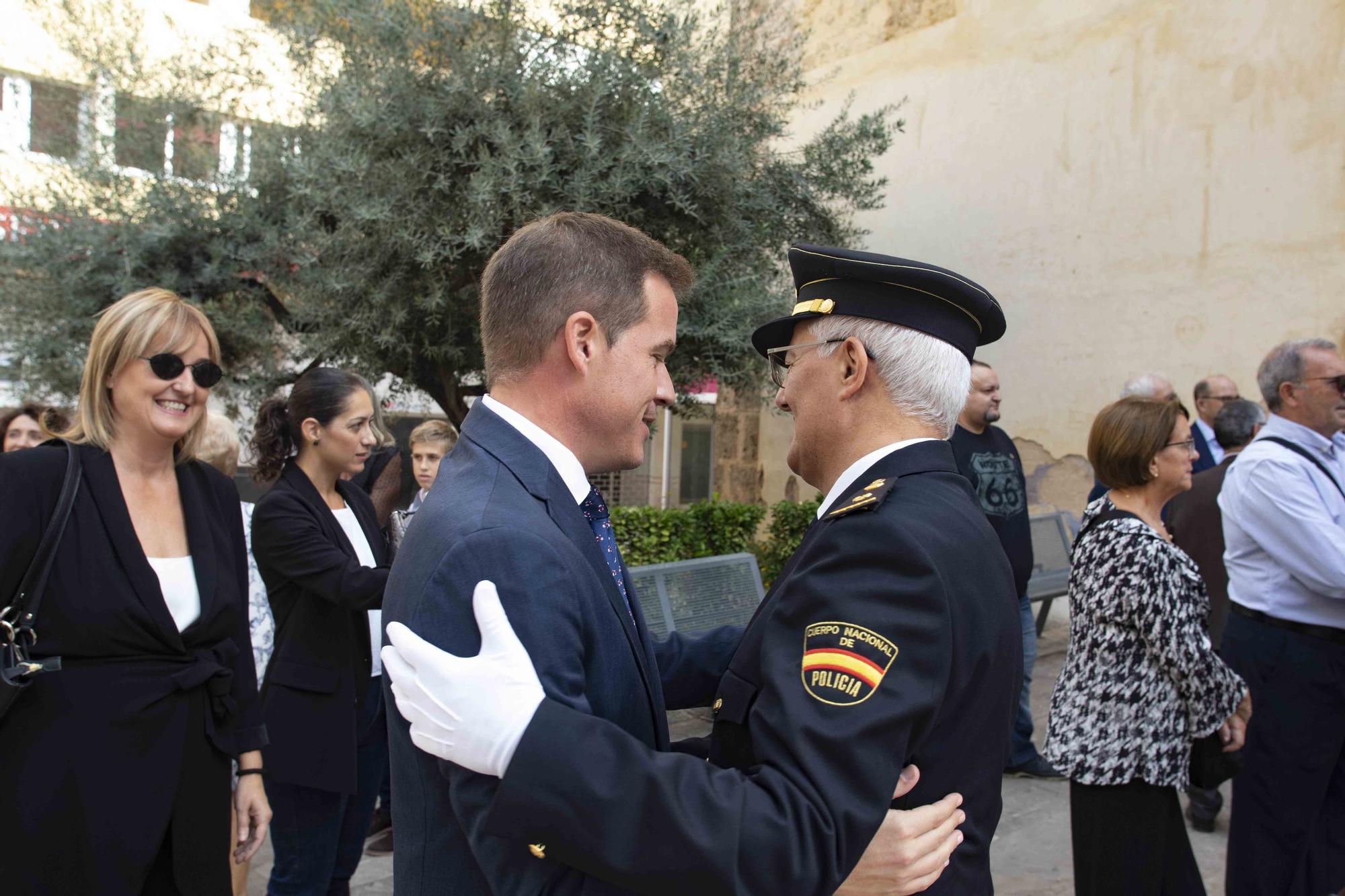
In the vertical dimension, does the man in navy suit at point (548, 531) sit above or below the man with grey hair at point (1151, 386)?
below

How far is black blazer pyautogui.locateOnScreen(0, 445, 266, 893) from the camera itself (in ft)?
6.92

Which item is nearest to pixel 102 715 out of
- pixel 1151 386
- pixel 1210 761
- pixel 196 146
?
pixel 1210 761

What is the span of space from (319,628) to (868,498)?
88.7 inches

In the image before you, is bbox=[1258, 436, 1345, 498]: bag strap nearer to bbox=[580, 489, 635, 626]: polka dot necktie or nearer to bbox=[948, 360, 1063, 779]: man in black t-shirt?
bbox=[948, 360, 1063, 779]: man in black t-shirt

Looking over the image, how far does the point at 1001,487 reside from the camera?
16.5 ft

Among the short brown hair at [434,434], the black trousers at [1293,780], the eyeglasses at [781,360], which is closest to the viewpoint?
the eyeglasses at [781,360]

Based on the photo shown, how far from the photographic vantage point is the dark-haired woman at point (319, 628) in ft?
9.70

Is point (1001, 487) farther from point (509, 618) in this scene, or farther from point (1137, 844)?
point (509, 618)

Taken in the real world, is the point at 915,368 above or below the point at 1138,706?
above

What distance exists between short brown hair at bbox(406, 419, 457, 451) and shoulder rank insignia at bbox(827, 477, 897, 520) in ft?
10.7

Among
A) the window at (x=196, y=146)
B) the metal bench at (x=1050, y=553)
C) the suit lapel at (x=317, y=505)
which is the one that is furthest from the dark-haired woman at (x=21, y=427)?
the metal bench at (x=1050, y=553)

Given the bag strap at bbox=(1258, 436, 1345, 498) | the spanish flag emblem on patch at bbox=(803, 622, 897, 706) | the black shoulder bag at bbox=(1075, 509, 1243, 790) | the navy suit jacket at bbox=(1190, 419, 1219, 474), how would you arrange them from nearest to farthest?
the spanish flag emblem on patch at bbox=(803, 622, 897, 706) → the black shoulder bag at bbox=(1075, 509, 1243, 790) → the bag strap at bbox=(1258, 436, 1345, 498) → the navy suit jacket at bbox=(1190, 419, 1219, 474)

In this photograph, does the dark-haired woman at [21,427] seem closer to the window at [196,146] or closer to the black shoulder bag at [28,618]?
the black shoulder bag at [28,618]

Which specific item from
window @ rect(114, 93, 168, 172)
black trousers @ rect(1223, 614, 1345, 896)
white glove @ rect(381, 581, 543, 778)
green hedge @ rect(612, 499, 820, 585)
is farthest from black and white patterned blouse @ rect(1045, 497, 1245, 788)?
window @ rect(114, 93, 168, 172)
